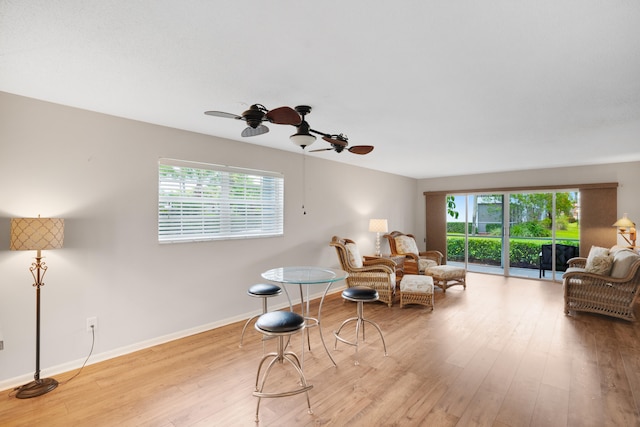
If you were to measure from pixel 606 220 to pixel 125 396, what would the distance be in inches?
316

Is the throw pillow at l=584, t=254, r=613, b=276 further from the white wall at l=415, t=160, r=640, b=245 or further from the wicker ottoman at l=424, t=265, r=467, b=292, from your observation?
the wicker ottoman at l=424, t=265, r=467, b=292

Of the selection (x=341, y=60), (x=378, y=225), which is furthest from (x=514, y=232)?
(x=341, y=60)

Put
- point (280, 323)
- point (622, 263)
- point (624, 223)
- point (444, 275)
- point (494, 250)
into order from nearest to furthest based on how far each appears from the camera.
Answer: point (280, 323)
point (622, 263)
point (624, 223)
point (444, 275)
point (494, 250)

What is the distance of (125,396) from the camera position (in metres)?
2.38

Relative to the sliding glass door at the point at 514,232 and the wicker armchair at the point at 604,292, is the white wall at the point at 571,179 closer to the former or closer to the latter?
the sliding glass door at the point at 514,232

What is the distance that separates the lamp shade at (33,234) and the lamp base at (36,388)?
3.74 feet

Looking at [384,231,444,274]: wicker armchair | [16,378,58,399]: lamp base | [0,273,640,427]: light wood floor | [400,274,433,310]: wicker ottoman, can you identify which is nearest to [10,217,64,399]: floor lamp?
[16,378,58,399]: lamp base

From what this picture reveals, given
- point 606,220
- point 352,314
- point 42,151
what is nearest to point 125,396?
point 42,151

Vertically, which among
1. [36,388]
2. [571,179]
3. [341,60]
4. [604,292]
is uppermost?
[341,60]

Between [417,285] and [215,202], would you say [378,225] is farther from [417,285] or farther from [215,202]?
[215,202]

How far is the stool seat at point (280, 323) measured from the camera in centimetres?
213

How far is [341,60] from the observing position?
200 cm

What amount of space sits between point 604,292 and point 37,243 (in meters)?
6.38

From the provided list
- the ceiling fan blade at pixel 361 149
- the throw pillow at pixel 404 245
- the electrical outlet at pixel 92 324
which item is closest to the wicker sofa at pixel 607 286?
the throw pillow at pixel 404 245
